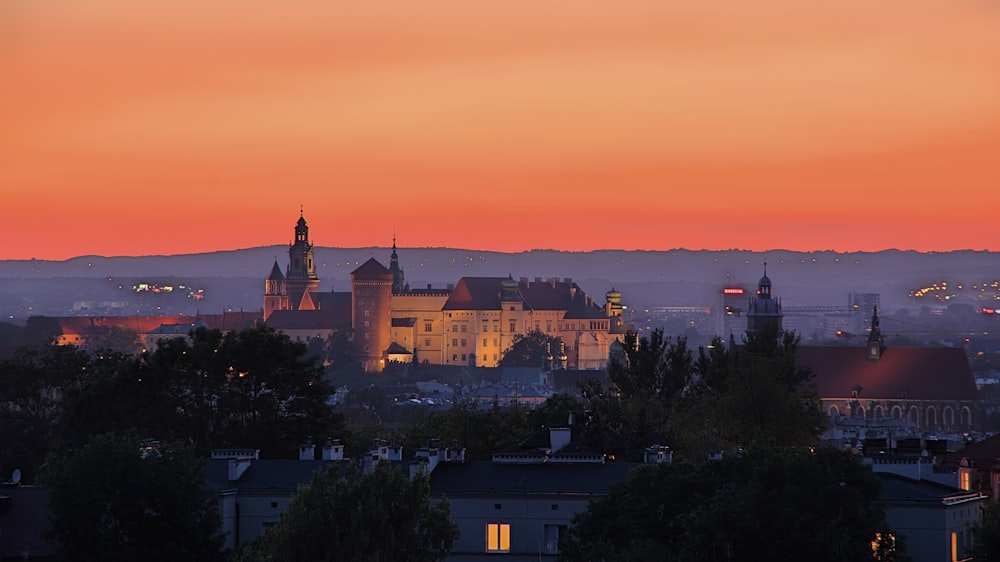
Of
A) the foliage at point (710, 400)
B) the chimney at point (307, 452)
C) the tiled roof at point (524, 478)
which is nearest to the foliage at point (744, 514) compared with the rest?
the tiled roof at point (524, 478)

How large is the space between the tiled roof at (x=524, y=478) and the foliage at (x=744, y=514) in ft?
14.5

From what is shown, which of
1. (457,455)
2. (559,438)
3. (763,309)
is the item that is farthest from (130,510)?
(763,309)

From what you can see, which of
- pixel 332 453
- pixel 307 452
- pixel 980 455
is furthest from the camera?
pixel 980 455

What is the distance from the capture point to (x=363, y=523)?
5469cm

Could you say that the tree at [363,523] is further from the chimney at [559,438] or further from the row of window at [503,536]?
the chimney at [559,438]

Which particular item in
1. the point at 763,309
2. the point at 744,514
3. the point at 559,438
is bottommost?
the point at 744,514

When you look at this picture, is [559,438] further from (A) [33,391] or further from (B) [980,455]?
(A) [33,391]

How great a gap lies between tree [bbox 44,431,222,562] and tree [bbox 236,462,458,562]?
4503 mm

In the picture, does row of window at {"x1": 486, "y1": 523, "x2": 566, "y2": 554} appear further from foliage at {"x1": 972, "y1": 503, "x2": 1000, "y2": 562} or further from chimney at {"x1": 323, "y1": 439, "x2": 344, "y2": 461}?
foliage at {"x1": 972, "y1": 503, "x2": 1000, "y2": 562}

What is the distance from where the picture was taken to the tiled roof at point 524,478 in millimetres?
63531

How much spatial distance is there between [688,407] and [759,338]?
568 inches

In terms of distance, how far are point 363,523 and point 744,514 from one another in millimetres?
9080

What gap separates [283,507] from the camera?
209 ft

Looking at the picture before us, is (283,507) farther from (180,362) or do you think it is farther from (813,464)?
(180,362)
